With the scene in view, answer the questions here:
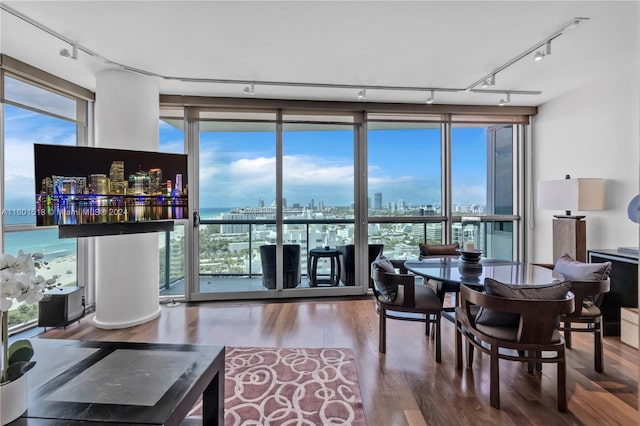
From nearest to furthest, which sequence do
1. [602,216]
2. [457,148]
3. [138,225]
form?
1. [138,225]
2. [602,216]
3. [457,148]

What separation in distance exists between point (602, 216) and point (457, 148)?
188 centimetres

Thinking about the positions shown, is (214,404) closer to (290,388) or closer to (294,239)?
(290,388)

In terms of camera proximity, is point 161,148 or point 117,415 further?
point 161,148

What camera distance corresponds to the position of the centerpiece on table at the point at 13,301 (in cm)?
97

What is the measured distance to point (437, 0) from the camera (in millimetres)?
2162

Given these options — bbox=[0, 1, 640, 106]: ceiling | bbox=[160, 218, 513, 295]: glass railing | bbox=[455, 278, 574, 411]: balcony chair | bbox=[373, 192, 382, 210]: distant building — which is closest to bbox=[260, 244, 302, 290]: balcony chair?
bbox=[160, 218, 513, 295]: glass railing

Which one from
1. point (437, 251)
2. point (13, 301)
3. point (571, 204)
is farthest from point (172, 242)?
point (571, 204)

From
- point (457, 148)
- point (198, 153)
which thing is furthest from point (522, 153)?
point (198, 153)

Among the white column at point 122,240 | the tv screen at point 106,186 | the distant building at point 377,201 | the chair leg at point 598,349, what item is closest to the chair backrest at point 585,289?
the chair leg at point 598,349

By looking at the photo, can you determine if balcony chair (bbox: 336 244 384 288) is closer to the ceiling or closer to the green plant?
the ceiling

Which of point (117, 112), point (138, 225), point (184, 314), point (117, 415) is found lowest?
point (184, 314)

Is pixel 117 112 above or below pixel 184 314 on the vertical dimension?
above

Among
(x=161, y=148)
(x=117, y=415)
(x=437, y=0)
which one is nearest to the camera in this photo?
(x=117, y=415)

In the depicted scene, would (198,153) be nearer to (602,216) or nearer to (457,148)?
(457,148)
